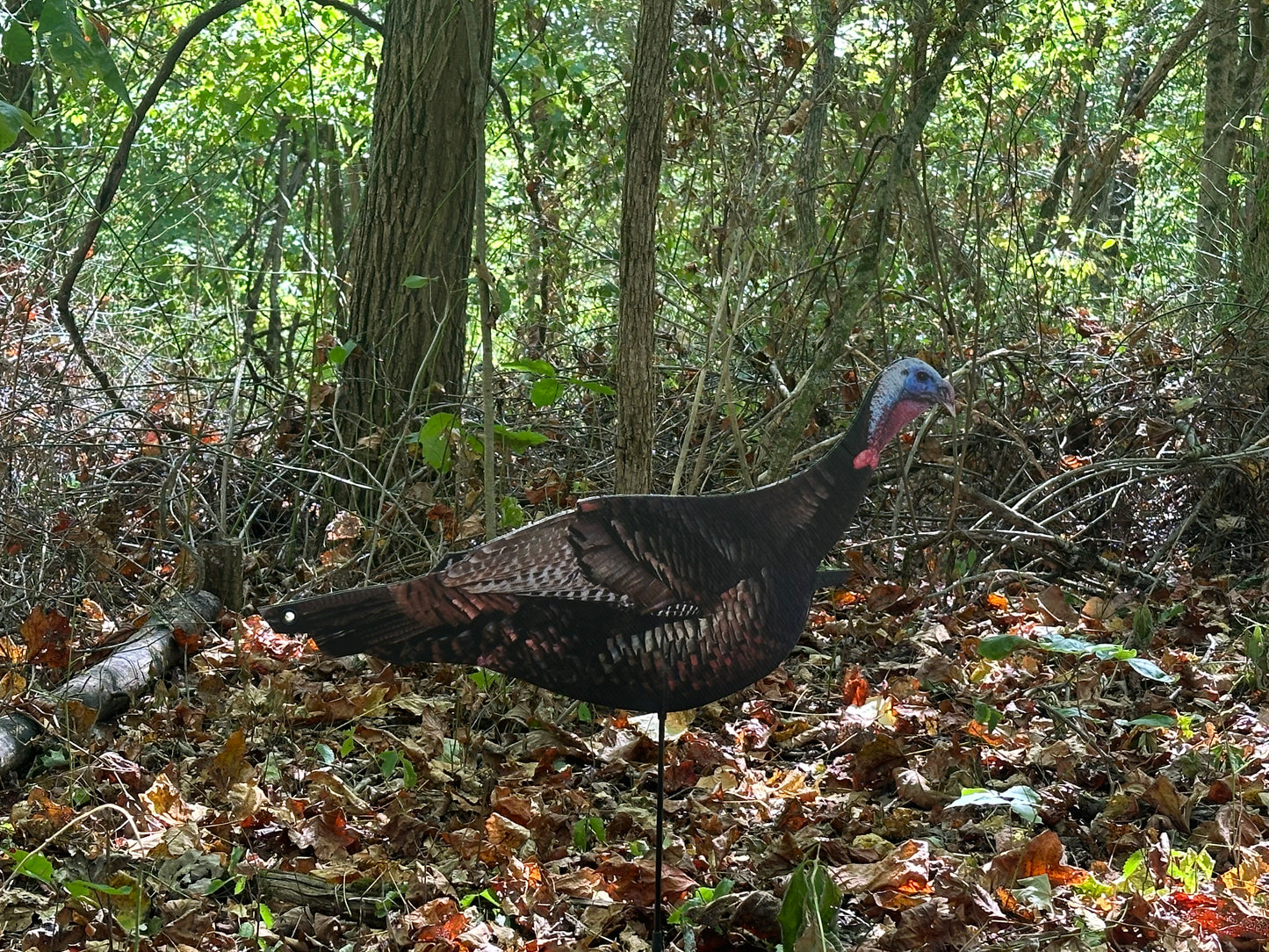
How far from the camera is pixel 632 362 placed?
3945 millimetres

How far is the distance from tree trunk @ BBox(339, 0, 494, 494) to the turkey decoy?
2614 millimetres

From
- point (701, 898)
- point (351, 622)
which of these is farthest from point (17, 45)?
point (701, 898)

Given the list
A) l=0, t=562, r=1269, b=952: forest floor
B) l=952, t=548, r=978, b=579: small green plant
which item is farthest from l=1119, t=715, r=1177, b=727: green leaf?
l=952, t=548, r=978, b=579: small green plant

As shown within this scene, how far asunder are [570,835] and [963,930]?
1.09m

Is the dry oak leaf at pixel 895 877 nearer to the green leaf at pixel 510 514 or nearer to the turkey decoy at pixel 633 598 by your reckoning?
the turkey decoy at pixel 633 598

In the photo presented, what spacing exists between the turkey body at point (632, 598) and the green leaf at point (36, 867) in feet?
2.96

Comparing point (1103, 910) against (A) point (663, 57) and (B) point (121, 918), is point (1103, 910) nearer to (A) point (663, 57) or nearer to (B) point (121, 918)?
(B) point (121, 918)

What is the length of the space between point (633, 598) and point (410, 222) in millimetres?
3147

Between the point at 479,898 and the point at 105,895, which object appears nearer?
the point at 105,895

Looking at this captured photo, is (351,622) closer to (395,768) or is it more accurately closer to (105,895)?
(105,895)

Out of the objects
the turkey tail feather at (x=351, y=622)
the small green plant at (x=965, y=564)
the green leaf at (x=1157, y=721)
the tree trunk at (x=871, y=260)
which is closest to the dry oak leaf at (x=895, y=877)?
the green leaf at (x=1157, y=721)

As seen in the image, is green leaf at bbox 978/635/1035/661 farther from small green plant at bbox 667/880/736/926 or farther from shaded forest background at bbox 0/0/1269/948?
small green plant at bbox 667/880/736/926

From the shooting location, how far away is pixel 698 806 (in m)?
3.49

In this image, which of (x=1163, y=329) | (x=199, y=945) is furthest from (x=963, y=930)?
(x=1163, y=329)
